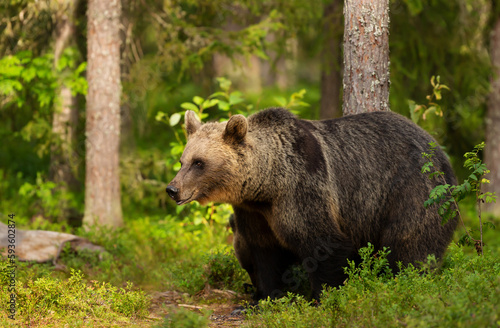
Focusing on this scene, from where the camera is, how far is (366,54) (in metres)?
7.00

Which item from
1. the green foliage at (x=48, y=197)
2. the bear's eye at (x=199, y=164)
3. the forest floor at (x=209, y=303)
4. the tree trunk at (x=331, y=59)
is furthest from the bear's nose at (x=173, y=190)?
the tree trunk at (x=331, y=59)

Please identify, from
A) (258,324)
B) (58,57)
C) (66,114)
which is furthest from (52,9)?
(258,324)

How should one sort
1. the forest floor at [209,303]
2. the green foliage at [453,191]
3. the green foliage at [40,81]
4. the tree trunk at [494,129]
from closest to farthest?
1. the green foliage at [453,191]
2. the forest floor at [209,303]
3. the green foliage at [40,81]
4. the tree trunk at [494,129]

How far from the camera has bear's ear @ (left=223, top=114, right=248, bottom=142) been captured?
5672 millimetres

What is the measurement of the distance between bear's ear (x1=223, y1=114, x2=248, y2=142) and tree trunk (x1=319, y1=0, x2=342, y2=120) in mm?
5724

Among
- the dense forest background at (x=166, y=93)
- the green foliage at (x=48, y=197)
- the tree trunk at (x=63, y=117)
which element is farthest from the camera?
the tree trunk at (x=63, y=117)

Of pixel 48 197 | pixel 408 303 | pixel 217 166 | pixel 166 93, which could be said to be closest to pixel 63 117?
pixel 48 197

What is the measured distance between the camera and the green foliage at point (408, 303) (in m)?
3.88

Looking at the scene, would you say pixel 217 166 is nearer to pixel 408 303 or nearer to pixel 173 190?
pixel 173 190

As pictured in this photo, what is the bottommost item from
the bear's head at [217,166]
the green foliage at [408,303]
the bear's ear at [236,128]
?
the green foliage at [408,303]

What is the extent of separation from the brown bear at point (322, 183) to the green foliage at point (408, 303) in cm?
53

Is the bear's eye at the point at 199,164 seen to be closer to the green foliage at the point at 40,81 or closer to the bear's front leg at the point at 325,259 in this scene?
the bear's front leg at the point at 325,259

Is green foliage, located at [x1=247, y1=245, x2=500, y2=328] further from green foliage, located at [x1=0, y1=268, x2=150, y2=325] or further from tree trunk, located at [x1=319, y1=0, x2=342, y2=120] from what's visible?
tree trunk, located at [x1=319, y1=0, x2=342, y2=120]

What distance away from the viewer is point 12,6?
1046 cm
